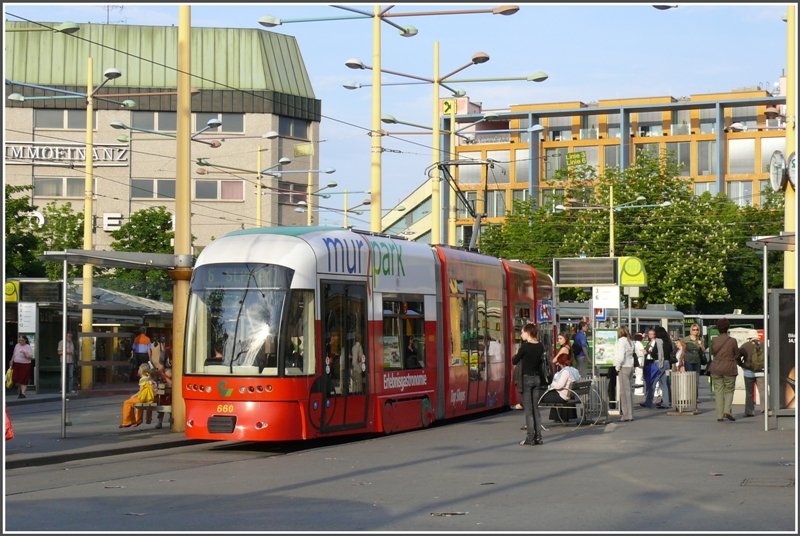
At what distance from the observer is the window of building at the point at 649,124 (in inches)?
4195

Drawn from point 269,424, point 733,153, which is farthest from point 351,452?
point 733,153

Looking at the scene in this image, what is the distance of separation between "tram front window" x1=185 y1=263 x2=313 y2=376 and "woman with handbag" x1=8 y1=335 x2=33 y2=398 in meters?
16.6

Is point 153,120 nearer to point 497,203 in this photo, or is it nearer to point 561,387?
point 497,203

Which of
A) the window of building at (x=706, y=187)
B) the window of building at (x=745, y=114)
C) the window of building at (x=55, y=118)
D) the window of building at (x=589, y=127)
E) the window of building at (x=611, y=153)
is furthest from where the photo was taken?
the window of building at (x=589, y=127)

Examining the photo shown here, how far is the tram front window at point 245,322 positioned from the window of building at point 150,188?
5801 centimetres

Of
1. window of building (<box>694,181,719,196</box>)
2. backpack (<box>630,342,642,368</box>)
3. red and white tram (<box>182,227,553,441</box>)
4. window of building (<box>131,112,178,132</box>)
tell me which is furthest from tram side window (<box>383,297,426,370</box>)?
window of building (<box>694,181,719,196</box>)

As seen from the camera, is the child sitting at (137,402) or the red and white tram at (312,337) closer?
the red and white tram at (312,337)

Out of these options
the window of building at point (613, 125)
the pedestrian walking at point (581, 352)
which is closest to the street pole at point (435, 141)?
the pedestrian walking at point (581, 352)

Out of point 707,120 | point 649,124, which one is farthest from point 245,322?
point 649,124

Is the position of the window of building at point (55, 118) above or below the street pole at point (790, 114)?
above

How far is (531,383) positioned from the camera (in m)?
20.0

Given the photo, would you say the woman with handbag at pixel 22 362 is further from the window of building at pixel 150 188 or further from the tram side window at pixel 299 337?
the window of building at pixel 150 188

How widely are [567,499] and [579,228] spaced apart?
208 ft

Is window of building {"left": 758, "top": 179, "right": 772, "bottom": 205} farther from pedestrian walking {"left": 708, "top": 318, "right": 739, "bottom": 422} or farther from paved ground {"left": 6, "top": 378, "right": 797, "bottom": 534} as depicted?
paved ground {"left": 6, "top": 378, "right": 797, "bottom": 534}
